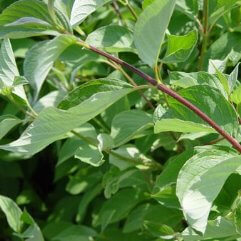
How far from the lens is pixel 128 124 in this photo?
1188mm

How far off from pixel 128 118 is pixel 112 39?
16 cm

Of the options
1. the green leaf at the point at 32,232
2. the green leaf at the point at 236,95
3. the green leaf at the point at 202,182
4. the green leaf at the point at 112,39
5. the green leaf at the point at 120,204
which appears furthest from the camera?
the green leaf at the point at 120,204

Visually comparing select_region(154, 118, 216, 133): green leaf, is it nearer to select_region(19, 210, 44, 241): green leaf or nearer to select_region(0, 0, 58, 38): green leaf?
select_region(0, 0, 58, 38): green leaf

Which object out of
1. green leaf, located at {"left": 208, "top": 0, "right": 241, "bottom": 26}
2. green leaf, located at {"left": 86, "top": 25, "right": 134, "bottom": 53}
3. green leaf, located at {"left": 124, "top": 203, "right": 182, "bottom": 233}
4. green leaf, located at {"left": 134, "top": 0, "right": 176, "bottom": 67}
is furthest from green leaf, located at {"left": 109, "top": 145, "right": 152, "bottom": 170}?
green leaf, located at {"left": 134, "top": 0, "right": 176, "bottom": 67}

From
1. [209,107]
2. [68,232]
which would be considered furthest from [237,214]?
[68,232]

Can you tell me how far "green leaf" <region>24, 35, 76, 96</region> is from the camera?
Result: 78 cm

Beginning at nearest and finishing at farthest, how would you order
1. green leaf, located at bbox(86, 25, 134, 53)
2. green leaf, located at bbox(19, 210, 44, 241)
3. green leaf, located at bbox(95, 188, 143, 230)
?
green leaf, located at bbox(86, 25, 134, 53) → green leaf, located at bbox(19, 210, 44, 241) → green leaf, located at bbox(95, 188, 143, 230)

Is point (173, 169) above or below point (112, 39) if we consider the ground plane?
below

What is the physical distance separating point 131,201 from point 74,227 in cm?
17

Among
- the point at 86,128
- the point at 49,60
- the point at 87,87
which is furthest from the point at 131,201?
the point at 49,60

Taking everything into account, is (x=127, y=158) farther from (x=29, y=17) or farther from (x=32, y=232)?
(x=29, y=17)

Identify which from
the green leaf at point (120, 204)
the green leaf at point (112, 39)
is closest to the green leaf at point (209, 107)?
the green leaf at point (112, 39)

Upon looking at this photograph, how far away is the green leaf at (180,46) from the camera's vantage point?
926 millimetres

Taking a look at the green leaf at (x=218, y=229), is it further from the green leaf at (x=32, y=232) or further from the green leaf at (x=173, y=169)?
the green leaf at (x=32, y=232)
